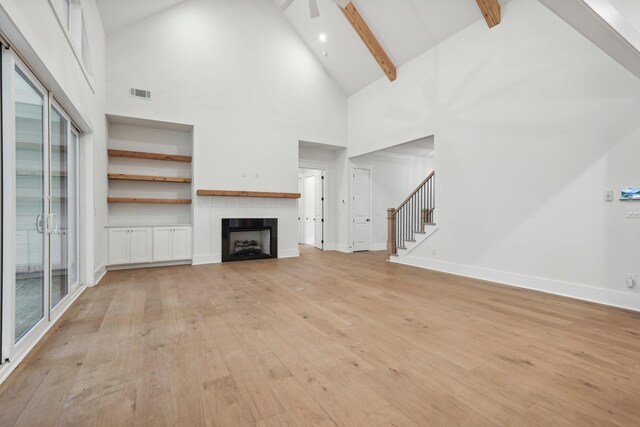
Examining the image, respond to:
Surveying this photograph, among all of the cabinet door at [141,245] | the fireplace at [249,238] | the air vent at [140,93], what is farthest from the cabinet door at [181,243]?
the air vent at [140,93]

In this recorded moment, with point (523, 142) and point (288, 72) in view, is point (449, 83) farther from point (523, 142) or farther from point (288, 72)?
point (288, 72)

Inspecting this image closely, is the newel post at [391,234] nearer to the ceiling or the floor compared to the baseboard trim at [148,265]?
nearer to the ceiling

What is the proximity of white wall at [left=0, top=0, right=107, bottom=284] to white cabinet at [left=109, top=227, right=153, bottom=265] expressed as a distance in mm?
234

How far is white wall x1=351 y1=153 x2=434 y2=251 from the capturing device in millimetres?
8570

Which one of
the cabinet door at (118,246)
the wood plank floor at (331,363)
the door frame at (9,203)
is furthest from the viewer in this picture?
the cabinet door at (118,246)

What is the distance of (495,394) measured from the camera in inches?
68.1

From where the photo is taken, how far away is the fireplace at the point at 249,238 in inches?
256

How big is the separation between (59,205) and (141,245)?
8.06ft

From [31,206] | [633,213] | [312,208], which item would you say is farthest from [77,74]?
[312,208]

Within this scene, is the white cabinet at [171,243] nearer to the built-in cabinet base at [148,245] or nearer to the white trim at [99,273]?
the built-in cabinet base at [148,245]

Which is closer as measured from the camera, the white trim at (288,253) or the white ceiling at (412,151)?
the white trim at (288,253)

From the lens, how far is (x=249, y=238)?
7.18m

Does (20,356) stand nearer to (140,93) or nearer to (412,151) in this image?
(140,93)

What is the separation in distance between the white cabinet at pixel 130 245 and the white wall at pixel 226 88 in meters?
Result: 0.88
